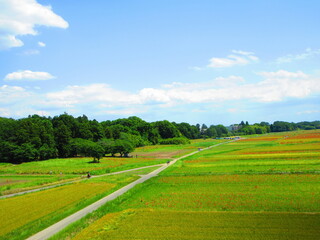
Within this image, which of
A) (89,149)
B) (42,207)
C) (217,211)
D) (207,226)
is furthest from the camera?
(89,149)

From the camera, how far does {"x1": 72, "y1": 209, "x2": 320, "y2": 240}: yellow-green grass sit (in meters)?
16.9

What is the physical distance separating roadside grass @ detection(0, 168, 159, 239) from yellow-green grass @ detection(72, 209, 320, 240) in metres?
4.99

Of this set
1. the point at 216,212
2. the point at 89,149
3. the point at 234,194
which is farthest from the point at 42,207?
the point at 89,149

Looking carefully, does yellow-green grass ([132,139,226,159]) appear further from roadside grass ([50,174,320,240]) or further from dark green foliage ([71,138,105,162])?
roadside grass ([50,174,320,240])

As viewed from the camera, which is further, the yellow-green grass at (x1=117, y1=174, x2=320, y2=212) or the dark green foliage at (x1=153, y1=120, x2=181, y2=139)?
the dark green foliage at (x1=153, y1=120, x2=181, y2=139)

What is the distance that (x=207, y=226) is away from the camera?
1878cm

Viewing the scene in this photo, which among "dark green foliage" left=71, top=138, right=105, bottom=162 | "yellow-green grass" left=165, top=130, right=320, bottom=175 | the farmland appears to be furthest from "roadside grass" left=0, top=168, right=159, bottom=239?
"dark green foliage" left=71, top=138, right=105, bottom=162

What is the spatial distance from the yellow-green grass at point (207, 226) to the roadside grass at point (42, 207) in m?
4.99

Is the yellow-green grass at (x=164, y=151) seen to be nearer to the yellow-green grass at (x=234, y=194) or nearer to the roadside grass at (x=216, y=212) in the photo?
the yellow-green grass at (x=234, y=194)

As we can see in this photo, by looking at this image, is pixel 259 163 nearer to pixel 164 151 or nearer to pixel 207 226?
pixel 207 226

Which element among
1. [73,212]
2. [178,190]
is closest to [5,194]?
[73,212]

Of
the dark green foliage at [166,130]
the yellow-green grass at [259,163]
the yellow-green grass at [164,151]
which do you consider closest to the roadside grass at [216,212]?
the yellow-green grass at [259,163]

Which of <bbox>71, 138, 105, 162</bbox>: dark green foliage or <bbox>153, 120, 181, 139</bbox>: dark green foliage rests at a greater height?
<bbox>153, 120, 181, 139</bbox>: dark green foliage

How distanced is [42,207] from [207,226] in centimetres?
1831
